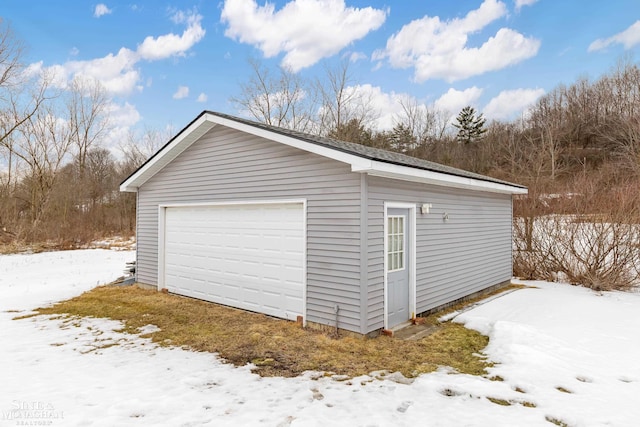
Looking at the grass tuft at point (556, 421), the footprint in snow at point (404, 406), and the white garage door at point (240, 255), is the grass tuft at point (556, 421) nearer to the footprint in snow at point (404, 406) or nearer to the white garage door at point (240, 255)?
the footprint in snow at point (404, 406)

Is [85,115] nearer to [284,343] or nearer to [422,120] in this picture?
[422,120]

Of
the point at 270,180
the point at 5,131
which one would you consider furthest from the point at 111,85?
the point at 270,180

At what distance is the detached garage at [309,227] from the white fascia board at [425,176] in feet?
0.09

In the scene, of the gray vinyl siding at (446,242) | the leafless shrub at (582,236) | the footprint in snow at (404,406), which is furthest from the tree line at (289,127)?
the footprint in snow at (404,406)

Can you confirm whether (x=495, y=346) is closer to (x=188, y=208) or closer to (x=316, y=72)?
(x=188, y=208)

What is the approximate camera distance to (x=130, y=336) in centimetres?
551

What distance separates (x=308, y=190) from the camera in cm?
575

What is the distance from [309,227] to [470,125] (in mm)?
27724

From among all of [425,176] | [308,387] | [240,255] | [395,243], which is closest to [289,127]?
[240,255]

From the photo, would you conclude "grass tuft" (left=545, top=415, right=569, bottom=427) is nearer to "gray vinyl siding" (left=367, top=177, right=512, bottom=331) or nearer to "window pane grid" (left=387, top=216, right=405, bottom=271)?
"gray vinyl siding" (left=367, top=177, right=512, bottom=331)

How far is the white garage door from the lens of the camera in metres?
6.11

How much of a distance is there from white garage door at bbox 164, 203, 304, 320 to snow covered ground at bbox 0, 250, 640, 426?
1.94m

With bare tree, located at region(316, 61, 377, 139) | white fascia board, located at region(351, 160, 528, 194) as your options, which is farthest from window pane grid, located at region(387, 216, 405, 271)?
bare tree, located at region(316, 61, 377, 139)

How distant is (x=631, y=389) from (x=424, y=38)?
16022mm
